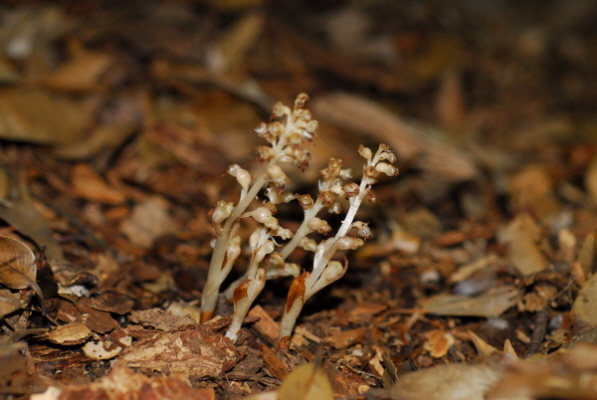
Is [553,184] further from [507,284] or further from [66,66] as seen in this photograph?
[66,66]

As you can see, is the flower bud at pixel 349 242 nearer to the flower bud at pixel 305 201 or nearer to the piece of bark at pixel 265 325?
the flower bud at pixel 305 201

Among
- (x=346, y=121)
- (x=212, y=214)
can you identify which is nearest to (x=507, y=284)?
(x=212, y=214)

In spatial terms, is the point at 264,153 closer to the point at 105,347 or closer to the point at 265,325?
the point at 265,325

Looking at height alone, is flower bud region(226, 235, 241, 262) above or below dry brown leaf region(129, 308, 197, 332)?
above

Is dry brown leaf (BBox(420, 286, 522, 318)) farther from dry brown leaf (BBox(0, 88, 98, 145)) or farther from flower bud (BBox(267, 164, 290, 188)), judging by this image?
dry brown leaf (BBox(0, 88, 98, 145))

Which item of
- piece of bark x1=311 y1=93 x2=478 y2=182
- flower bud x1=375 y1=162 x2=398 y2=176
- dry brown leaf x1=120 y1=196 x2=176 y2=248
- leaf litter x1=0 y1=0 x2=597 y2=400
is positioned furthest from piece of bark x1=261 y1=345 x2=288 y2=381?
piece of bark x1=311 y1=93 x2=478 y2=182
